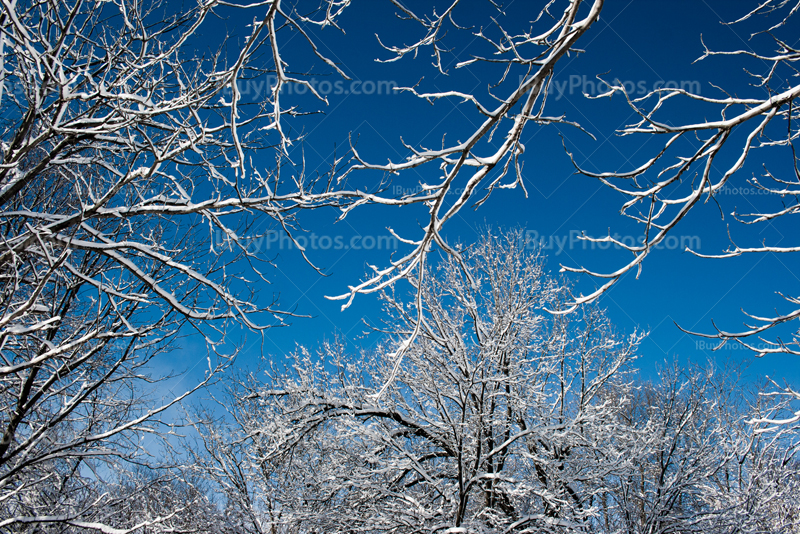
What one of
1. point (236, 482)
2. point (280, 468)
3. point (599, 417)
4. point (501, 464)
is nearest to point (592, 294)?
point (501, 464)

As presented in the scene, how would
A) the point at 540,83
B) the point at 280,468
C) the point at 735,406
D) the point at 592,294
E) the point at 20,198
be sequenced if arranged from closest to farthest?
the point at 540,83, the point at 592,294, the point at 20,198, the point at 280,468, the point at 735,406

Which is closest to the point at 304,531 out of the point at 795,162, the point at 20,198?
the point at 20,198

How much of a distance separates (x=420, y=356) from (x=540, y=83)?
7.58 m

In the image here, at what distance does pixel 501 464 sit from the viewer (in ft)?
25.9

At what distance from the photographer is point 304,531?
30.3 feet

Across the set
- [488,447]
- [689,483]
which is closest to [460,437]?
[488,447]

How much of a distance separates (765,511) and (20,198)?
13.8 m

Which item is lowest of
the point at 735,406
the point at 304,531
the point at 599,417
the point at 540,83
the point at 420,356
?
the point at 304,531

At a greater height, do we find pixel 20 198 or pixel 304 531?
pixel 20 198

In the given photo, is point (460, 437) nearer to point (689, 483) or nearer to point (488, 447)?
point (488, 447)

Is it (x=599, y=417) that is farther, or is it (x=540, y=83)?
(x=599, y=417)

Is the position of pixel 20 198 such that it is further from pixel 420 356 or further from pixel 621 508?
pixel 621 508

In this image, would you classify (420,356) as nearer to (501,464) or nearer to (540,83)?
(501,464)

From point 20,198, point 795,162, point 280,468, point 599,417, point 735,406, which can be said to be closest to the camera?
point 795,162
